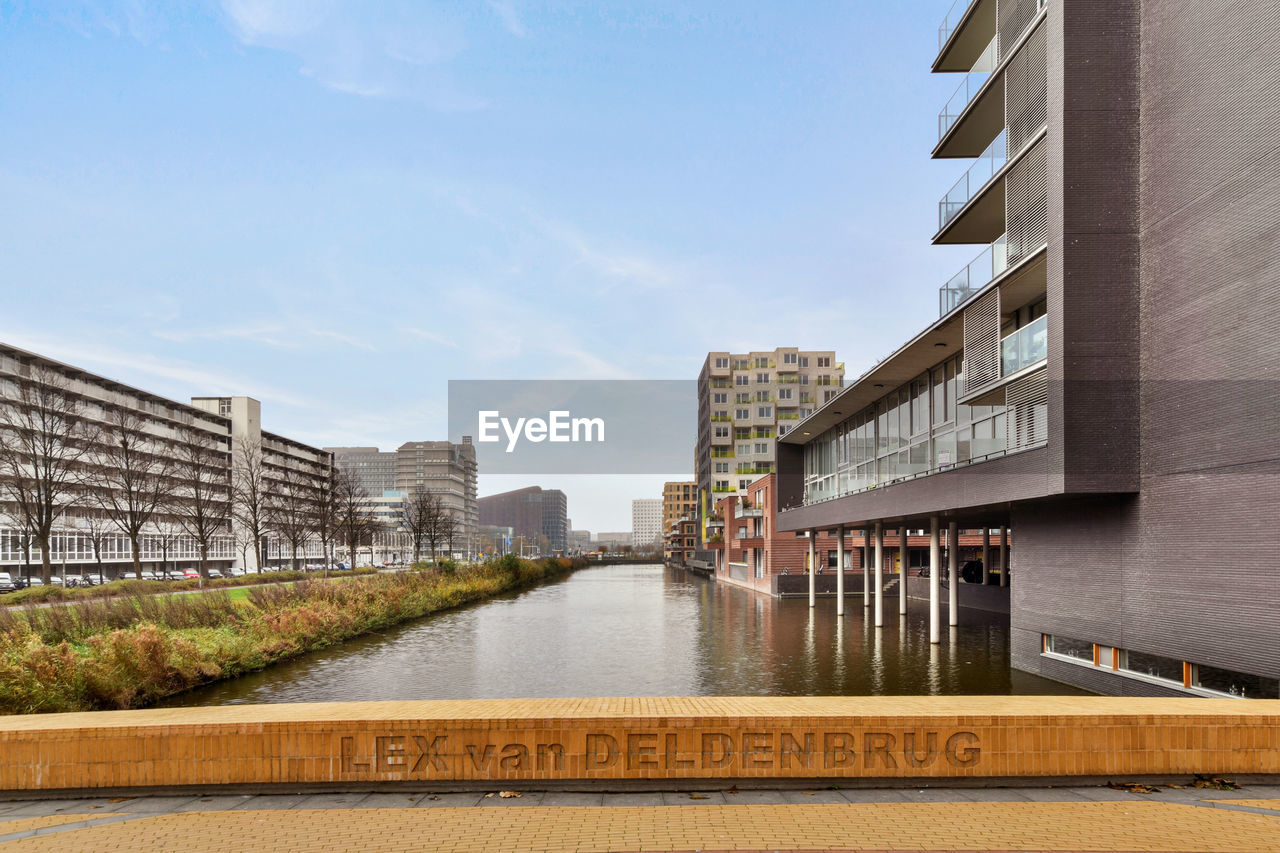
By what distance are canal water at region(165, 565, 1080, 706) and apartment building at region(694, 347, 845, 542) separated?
69.5 m

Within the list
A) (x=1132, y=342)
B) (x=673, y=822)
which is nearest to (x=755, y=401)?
(x=1132, y=342)

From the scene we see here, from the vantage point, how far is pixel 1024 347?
740 inches

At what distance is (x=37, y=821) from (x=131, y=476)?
59.0 metres

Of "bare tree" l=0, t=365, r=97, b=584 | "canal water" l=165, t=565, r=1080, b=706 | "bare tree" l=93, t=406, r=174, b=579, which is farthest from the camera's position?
"bare tree" l=93, t=406, r=174, b=579

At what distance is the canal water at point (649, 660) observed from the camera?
19.2m

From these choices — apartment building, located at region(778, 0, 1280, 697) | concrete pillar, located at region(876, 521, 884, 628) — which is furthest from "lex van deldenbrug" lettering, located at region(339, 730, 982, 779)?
concrete pillar, located at region(876, 521, 884, 628)

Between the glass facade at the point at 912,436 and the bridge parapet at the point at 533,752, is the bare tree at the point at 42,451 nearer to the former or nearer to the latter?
the glass facade at the point at 912,436

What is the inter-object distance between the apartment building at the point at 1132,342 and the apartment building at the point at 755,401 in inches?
3435

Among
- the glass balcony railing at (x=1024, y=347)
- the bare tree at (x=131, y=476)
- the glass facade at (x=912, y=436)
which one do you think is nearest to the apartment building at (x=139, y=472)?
the bare tree at (x=131, y=476)

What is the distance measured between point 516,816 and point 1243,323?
13396mm

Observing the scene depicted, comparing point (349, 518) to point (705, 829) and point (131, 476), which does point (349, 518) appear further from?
point (705, 829)

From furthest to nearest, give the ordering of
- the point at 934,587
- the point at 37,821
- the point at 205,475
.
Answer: the point at 205,475
the point at 934,587
the point at 37,821

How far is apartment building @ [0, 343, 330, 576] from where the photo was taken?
65.2 metres

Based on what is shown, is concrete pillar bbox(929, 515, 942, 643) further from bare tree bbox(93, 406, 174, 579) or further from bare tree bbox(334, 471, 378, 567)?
bare tree bbox(334, 471, 378, 567)
